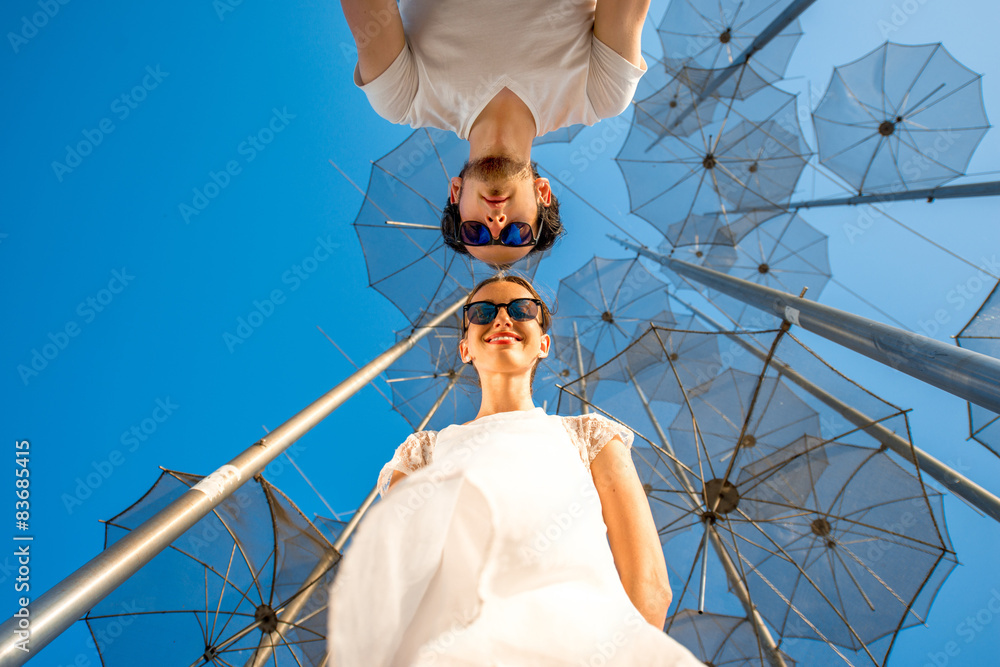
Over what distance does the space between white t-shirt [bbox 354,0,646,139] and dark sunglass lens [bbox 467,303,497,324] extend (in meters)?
1.28

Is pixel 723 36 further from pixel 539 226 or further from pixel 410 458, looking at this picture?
pixel 410 458

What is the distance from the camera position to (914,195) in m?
9.92

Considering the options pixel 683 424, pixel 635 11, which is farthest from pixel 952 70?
pixel 635 11

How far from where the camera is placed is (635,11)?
2.86 meters

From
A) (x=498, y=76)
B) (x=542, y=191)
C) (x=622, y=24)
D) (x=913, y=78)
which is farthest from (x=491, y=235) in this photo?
(x=913, y=78)

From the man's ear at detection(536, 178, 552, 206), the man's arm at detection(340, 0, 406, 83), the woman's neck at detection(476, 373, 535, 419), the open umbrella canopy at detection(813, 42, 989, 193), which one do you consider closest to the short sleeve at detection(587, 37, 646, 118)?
the man's ear at detection(536, 178, 552, 206)

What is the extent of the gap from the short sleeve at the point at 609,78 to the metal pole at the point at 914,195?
8525 mm

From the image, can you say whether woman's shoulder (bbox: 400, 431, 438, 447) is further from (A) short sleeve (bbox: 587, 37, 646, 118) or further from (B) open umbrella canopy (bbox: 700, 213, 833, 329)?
(B) open umbrella canopy (bbox: 700, 213, 833, 329)

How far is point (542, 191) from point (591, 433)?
190 centimetres

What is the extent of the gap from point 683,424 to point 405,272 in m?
5.09

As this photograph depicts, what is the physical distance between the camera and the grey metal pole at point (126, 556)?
189 centimetres

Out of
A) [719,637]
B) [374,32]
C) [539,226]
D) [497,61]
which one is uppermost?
[497,61]

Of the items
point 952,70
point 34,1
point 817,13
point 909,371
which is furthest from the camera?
point 817,13

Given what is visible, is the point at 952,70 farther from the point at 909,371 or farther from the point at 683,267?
the point at 909,371
